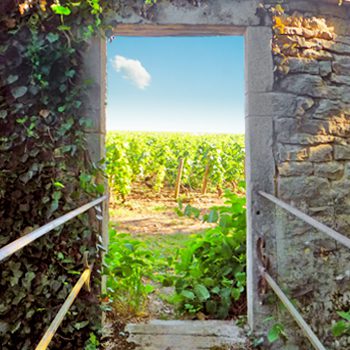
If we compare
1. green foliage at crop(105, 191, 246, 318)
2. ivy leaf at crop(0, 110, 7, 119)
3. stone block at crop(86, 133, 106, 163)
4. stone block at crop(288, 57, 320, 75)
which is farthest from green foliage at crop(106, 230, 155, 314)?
stone block at crop(288, 57, 320, 75)

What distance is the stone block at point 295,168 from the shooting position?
8.67 ft

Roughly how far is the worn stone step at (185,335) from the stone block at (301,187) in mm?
980

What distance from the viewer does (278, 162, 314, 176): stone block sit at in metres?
2.64

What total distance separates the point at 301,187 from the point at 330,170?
→ 24 centimetres

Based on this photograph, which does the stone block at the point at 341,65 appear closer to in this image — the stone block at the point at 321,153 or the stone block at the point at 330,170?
the stone block at the point at 321,153

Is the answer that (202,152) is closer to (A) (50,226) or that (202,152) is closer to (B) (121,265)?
(B) (121,265)

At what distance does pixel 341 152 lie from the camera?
8.98 feet

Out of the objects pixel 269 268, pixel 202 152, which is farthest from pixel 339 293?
pixel 202 152

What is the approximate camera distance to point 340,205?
270cm

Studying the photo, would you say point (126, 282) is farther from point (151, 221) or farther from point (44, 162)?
point (151, 221)

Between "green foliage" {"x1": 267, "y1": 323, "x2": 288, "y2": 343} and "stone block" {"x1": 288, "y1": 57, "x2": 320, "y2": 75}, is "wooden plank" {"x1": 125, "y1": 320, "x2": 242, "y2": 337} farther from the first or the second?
"stone block" {"x1": 288, "y1": 57, "x2": 320, "y2": 75}

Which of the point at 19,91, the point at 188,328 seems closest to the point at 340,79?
the point at 188,328

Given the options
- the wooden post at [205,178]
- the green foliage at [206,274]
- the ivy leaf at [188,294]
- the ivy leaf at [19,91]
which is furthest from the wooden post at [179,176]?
the ivy leaf at [19,91]

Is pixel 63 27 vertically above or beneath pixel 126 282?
above
